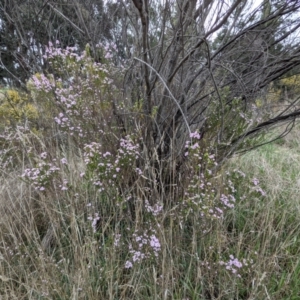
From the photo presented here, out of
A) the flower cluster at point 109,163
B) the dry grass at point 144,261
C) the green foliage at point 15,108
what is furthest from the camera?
the green foliage at point 15,108

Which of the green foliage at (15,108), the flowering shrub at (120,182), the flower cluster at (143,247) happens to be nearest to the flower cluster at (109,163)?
the flowering shrub at (120,182)

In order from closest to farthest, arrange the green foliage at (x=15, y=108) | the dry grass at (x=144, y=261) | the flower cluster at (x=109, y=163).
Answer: the dry grass at (x=144, y=261), the flower cluster at (x=109, y=163), the green foliage at (x=15, y=108)

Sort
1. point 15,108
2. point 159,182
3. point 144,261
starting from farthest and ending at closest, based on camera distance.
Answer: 1. point 15,108
2. point 159,182
3. point 144,261

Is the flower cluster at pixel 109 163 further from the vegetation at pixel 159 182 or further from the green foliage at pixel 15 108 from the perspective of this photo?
the green foliage at pixel 15 108

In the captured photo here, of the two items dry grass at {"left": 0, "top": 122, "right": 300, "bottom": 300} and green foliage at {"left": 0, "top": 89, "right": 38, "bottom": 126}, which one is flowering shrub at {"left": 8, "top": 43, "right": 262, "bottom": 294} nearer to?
dry grass at {"left": 0, "top": 122, "right": 300, "bottom": 300}

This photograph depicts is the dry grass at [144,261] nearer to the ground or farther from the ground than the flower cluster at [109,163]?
nearer to the ground

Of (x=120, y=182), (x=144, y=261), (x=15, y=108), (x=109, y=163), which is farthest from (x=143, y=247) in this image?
(x=15, y=108)

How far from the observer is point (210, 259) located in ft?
4.80

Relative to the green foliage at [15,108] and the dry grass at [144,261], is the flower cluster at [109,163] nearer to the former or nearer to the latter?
the dry grass at [144,261]

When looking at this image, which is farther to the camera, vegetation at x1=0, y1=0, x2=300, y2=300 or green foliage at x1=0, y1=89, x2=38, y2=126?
green foliage at x1=0, y1=89, x2=38, y2=126

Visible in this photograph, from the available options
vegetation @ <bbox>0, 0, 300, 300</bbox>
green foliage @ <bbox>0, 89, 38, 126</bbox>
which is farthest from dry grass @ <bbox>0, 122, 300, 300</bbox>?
green foliage @ <bbox>0, 89, 38, 126</bbox>

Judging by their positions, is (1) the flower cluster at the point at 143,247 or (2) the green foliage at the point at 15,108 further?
(2) the green foliage at the point at 15,108

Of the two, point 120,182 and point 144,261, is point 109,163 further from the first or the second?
point 144,261

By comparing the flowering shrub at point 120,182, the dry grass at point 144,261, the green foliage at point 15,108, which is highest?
the green foliage at point 15,108
